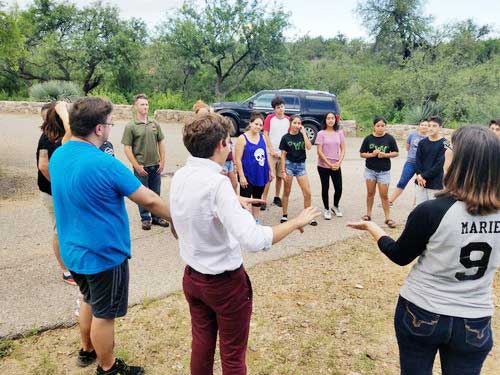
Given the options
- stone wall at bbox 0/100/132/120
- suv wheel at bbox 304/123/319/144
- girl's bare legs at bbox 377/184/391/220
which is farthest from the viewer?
stone wall at bbox 0/100/132/120

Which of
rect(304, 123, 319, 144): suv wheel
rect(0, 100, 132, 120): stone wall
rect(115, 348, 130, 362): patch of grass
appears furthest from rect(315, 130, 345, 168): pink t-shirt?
rect(0, 100, 132, 120): stone wall

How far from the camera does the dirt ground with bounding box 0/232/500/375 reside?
3.10 meters

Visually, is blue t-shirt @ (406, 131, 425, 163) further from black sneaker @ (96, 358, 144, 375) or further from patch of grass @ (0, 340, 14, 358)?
patch of grass @ (0, 340, 14, 358)

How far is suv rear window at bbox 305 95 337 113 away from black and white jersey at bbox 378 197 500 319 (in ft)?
43.2

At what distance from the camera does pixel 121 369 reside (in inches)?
Result: 112

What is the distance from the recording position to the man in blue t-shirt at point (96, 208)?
2.38 m

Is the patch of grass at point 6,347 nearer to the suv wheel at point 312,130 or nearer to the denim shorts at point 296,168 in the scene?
the denim shorts at point 296,168

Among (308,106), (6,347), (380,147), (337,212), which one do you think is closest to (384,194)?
(380,147)

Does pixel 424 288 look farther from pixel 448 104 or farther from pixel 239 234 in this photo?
pixel 448 104

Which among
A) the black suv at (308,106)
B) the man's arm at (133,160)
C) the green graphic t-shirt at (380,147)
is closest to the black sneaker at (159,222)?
the man's arm at (133,160)

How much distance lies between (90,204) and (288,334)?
201cm

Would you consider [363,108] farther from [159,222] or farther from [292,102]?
[159,222]

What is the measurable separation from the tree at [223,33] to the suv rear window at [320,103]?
8439mm

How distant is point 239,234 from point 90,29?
24054 millimetres
